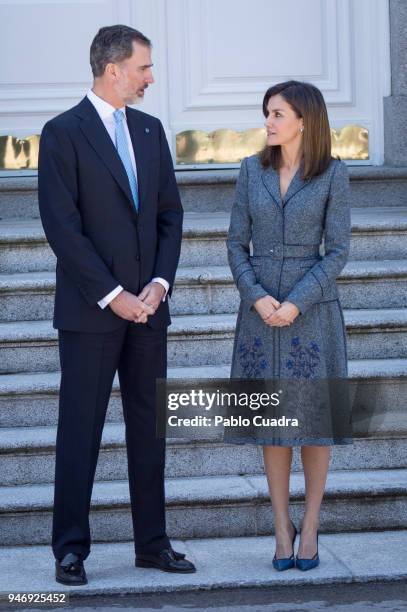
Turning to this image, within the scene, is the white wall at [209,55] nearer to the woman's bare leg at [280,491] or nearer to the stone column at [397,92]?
the stone column at [397,92]

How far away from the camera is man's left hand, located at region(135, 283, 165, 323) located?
442cm

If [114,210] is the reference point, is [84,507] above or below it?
below

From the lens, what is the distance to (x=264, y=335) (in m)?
4.53

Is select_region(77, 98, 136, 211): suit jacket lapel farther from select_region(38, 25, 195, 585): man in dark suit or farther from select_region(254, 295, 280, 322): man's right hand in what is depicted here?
select_region(254, 295, 280, 322): man's right hand

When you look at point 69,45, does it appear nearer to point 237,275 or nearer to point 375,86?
point 375,86

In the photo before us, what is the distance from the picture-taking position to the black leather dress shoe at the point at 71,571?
445cm

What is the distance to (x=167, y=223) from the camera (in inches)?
183

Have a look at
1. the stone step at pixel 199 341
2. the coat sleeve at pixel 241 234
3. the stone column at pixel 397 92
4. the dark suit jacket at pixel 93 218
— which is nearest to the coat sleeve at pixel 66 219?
the dark suit jacket at pixel 93 218

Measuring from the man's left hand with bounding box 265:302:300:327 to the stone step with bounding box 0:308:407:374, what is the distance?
1.28m

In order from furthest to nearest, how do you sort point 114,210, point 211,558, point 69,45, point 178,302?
1. point 69,45
2. point 178,302
3. point 211,558
4. point 114,210

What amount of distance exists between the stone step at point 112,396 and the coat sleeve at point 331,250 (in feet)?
3.36

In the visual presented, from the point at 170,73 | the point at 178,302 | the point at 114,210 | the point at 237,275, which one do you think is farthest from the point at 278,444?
the point at 170,73

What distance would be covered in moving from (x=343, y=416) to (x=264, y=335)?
0.41 m

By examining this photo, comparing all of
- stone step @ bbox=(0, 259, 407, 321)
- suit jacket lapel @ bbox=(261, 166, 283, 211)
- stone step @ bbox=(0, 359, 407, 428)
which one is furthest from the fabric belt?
stone step @ bbox=(0, 259, 407, 321)
